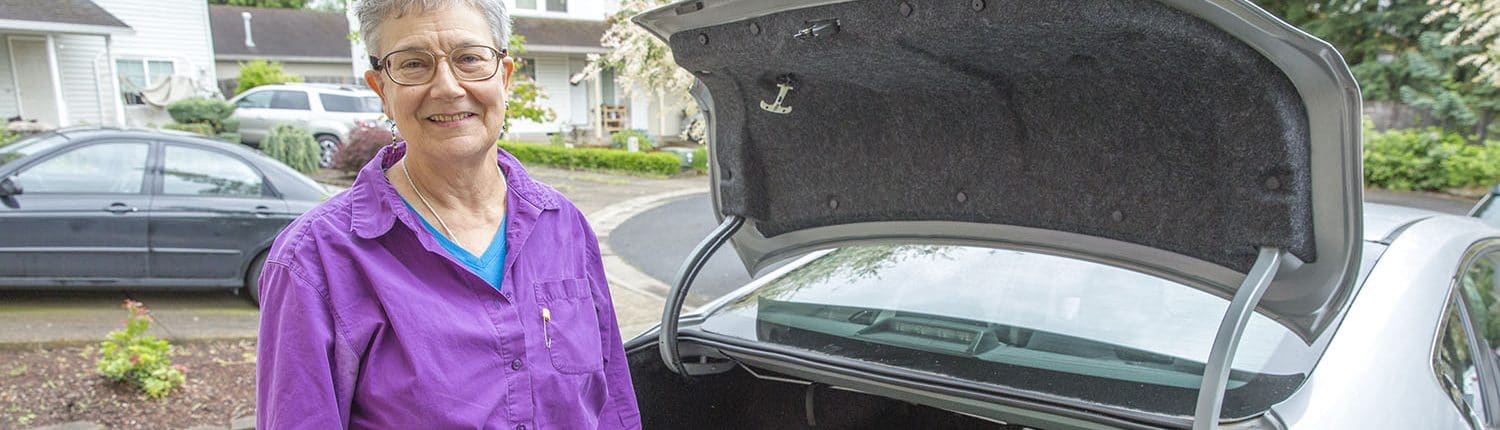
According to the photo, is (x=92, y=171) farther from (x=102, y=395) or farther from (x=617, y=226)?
(x=617, y=226)

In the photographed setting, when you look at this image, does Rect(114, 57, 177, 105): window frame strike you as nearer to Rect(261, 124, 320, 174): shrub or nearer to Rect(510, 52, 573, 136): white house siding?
Rect(261, 124, 320, 174): shrub

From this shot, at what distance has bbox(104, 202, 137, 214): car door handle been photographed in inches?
201

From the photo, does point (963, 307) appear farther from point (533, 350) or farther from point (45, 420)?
point (45, 420)

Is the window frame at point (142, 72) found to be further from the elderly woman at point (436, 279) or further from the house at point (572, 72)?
the elderly woman at point (436, 279)

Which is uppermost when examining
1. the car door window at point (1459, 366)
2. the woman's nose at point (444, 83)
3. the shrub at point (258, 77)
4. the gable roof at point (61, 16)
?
the gable roof at point (61, 16)

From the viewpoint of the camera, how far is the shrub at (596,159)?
15789mm

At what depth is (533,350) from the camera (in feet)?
4.76

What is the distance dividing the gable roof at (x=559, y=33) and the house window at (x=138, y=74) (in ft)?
24.2

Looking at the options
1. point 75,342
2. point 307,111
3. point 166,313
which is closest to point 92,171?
point 166,313

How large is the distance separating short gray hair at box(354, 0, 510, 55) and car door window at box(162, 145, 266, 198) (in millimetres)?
4846

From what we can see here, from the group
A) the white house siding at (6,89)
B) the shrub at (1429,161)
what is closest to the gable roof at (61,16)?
the white house siding at (6,89)

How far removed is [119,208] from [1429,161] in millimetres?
17234

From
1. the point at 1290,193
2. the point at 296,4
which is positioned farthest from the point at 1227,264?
the point at 296,4

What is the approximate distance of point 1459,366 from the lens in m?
1.94
